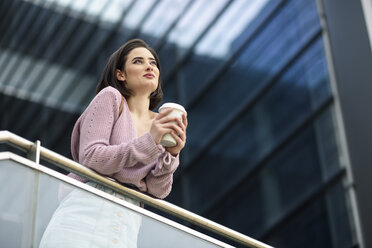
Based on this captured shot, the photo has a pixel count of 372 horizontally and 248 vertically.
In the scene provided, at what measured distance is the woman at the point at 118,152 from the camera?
341 centimetres

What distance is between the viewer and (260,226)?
12469mm

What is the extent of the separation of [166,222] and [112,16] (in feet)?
45.2

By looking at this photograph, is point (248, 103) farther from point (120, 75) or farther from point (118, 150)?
point (118, 150)

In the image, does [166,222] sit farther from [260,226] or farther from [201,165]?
[201,165]

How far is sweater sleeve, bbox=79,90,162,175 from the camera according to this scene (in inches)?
139

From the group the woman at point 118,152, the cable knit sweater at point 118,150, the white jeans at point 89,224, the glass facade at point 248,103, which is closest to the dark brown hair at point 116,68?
the woman at point 118,152

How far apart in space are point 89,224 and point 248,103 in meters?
10.1

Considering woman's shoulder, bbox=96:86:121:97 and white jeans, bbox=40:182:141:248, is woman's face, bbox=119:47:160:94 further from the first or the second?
white jeans, bbox=40:182:141:248

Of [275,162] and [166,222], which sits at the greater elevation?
[275,162]

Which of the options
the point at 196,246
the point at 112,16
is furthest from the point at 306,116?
the point at 196,246

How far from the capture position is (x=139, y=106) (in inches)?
159

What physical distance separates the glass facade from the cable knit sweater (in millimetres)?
7849

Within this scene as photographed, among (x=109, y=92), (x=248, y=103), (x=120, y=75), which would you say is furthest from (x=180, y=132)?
(x=248, y=103)

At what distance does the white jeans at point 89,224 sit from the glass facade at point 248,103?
26.3ft
